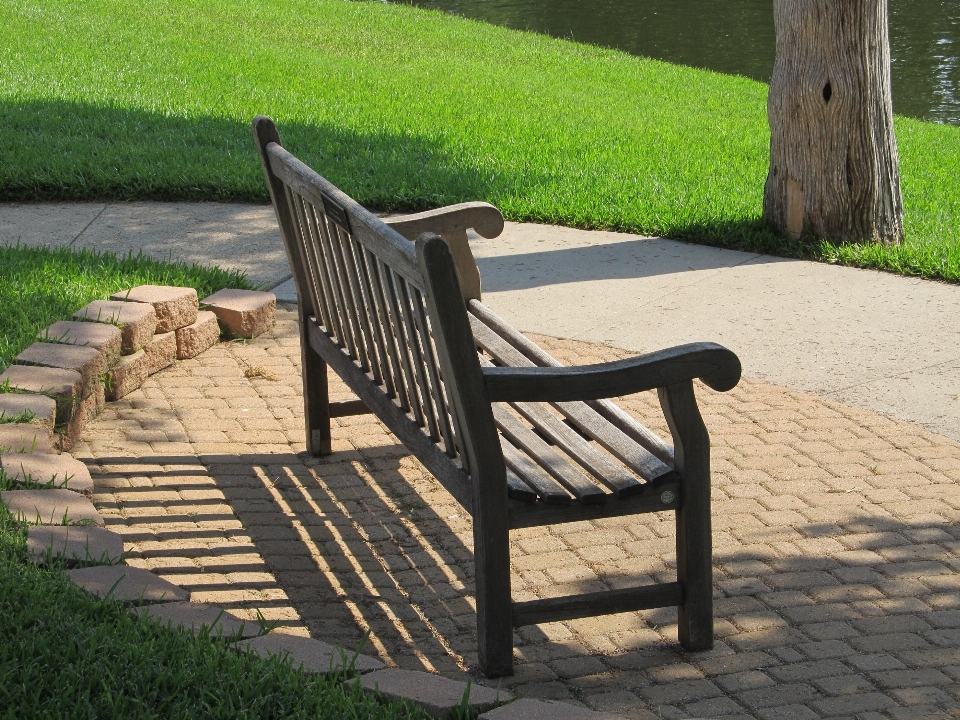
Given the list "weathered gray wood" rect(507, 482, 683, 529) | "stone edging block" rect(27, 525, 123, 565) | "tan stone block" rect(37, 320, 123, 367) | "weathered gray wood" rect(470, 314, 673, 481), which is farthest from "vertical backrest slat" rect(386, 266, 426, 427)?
"tan stone block" rect(37, 320, 123, 367)

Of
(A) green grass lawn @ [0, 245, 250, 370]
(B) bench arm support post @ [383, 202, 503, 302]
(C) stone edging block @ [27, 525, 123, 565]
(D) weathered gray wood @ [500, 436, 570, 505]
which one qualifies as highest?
(B) bench arm support post @ [383, 202, 503, 302]

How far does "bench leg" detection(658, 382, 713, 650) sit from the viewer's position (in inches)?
135

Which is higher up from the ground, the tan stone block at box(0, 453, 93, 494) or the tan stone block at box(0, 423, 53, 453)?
the tan stone block at box(0, 423, 53, 453)

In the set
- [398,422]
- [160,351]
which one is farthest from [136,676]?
[160,351]

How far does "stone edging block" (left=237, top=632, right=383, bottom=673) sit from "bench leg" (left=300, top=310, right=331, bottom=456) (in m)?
1.89

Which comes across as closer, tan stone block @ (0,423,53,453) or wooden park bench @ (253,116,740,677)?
wooden park bench @ (253,116,740,677)

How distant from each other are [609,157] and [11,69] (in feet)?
22.9

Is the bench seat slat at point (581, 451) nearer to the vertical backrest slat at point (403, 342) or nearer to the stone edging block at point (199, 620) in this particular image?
the vertical backrest slat at point (403, 342)

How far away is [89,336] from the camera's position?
530cm

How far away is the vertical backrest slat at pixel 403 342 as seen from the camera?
3615 millimetres

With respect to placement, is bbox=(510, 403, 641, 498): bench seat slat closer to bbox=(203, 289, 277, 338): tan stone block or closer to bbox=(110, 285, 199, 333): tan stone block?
bbox=(110, 285, 199, 333): tan stone block

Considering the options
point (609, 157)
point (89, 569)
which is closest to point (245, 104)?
point (609, 157)

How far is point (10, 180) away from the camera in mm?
8695

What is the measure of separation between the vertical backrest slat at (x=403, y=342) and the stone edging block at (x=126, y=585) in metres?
0.91
